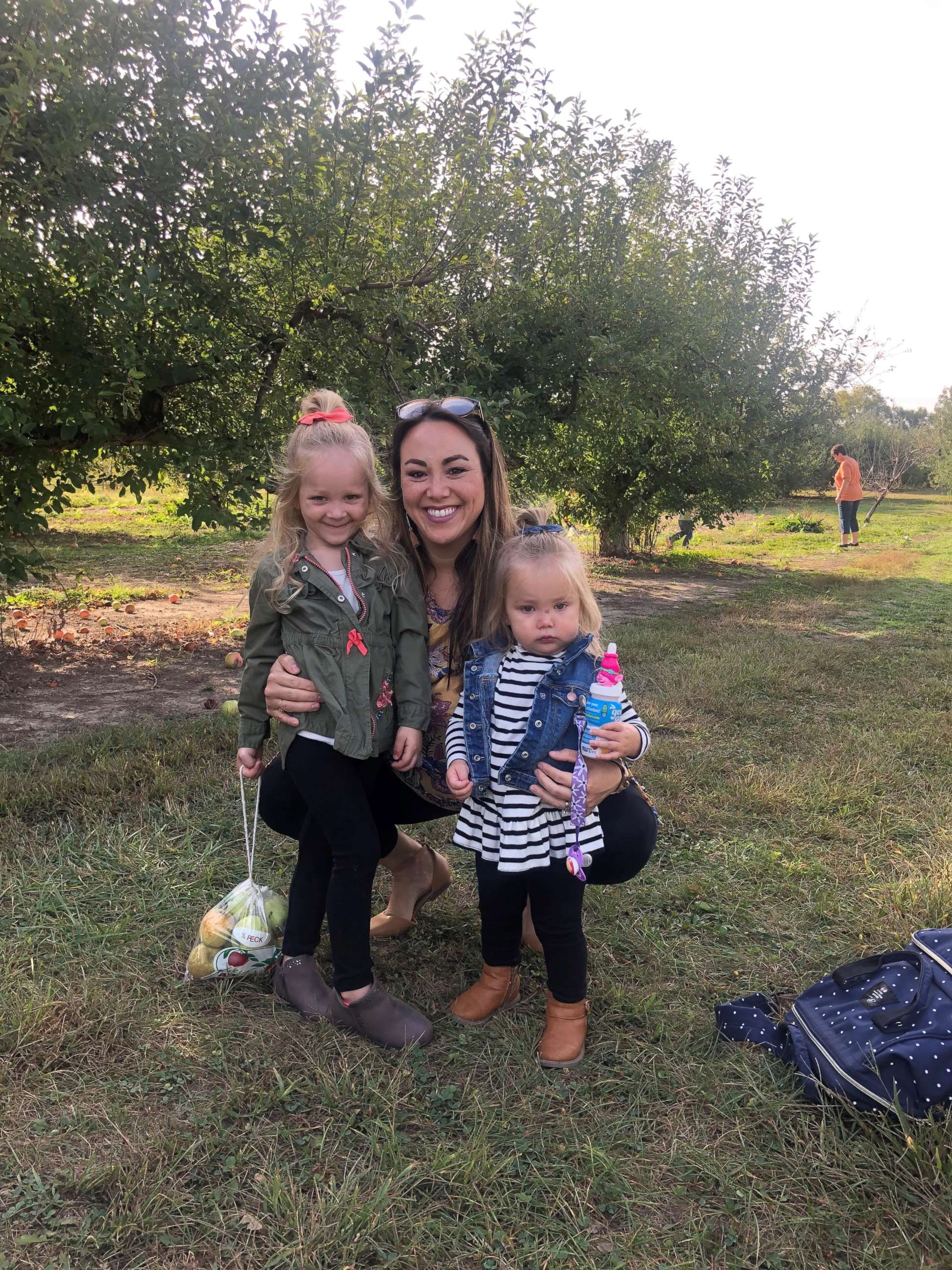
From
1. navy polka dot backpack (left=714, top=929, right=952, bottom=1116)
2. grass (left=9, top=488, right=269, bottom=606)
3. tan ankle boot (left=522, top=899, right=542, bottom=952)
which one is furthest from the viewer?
grass (left=9, top=488, right=269, bottom=606)

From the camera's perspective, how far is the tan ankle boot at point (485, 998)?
105 inches

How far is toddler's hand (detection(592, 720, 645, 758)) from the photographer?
245 centimetres

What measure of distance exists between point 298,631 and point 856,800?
300 centimetres

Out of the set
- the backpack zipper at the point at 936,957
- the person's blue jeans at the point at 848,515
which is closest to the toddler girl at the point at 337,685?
the backpack zipper at the point at 936,957

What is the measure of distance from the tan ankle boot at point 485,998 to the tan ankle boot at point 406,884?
19.8 inches

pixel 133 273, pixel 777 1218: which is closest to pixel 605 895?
pixel 777 1218

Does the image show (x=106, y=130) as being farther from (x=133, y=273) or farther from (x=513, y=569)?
(x=513, y=569)

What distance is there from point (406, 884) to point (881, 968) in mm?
1595

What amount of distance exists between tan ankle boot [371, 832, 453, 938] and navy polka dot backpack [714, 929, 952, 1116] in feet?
3.78

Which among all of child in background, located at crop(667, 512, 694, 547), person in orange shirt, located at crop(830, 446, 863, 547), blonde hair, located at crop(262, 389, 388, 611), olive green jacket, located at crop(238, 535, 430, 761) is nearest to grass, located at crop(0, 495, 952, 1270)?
olive green jacket, located at crop(238, 535, 430, 761)

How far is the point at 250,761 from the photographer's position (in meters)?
2.77

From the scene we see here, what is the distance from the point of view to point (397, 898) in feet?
10.5

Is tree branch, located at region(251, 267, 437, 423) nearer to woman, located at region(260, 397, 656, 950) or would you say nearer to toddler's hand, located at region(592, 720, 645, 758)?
woman, located at region(260, 397, 656, 950)

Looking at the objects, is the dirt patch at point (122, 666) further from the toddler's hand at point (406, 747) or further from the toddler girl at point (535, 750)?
the toddler girl at point (535, 750)
